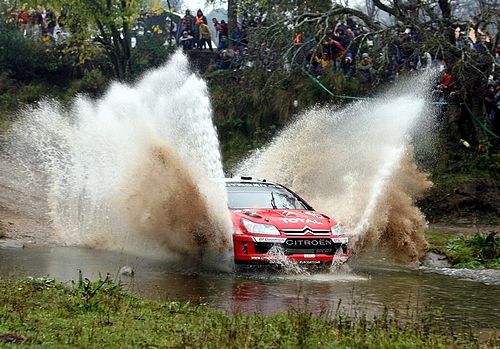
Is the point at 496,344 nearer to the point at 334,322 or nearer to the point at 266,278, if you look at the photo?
the point at 334,322

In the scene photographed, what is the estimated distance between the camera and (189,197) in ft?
46.9

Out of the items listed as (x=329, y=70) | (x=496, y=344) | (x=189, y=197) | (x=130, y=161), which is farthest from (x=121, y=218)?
(x=329, y=70)

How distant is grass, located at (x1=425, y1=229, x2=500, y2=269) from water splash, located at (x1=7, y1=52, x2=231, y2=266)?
4625 mm

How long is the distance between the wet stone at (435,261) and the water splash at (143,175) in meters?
4.25

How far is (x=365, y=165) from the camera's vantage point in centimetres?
2028

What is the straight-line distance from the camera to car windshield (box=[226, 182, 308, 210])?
566 inches

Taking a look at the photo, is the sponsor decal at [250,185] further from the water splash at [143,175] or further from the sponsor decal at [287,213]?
the sponsor decal at [287,213]

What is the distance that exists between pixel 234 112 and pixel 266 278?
18453mm

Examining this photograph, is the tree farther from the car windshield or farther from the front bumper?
the front bumper

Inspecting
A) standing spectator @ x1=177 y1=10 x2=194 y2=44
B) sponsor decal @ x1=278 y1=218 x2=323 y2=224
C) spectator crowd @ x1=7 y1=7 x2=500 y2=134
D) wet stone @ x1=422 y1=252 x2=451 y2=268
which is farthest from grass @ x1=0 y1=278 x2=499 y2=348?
standing spectator @ x1=177 y1=10 x2=194 y2=44

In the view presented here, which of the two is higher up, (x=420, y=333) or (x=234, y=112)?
(x=234, y=112)

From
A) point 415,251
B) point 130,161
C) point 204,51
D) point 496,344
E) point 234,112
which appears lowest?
point 496,344

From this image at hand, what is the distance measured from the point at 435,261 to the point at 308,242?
12.6ft

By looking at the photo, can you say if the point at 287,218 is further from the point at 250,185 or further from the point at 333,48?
the point at 333,48
